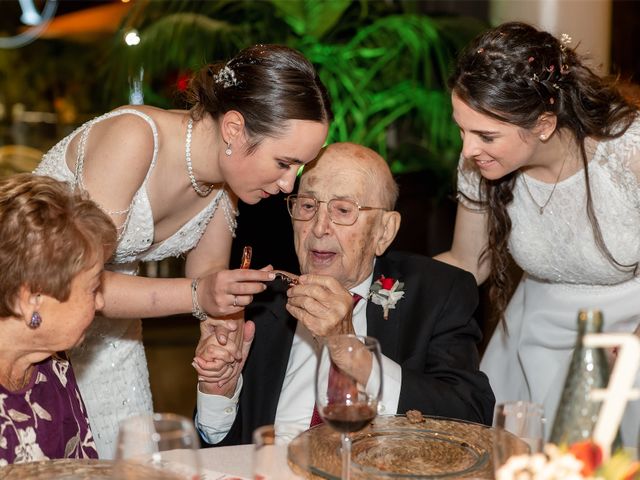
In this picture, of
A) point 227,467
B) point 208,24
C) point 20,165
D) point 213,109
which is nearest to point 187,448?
point 227,467

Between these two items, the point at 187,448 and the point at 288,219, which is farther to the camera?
the point at 288,219

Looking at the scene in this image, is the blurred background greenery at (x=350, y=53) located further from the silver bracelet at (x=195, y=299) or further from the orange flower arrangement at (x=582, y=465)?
the orange flower arrangement at (x=582, y=465)

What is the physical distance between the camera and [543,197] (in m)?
3.17

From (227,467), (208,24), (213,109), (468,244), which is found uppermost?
(208,24)

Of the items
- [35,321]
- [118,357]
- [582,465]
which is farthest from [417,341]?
[582,465]

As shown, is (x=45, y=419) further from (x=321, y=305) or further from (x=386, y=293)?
(x=386, y=293)

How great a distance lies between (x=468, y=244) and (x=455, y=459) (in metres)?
1.31

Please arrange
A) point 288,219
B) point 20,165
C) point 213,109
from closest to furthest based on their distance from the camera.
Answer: point 213,109 < point 288,219 < point 20,165

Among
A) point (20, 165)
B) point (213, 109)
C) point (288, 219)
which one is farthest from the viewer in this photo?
point (20, 165)

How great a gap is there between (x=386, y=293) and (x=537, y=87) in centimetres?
80

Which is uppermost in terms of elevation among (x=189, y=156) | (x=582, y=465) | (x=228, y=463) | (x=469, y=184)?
(x=189, y=156)

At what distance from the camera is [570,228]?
3.14 m

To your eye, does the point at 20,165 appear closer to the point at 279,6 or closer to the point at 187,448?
the point at 279,6

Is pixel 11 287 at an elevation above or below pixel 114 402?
above
